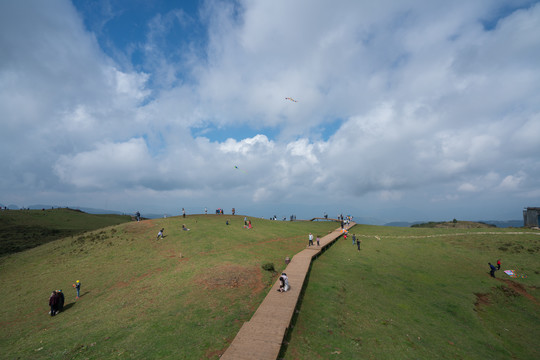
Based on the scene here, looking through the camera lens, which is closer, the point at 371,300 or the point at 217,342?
the point at 217,342

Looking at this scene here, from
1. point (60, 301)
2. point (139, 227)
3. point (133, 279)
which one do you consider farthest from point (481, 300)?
point (139, 227)

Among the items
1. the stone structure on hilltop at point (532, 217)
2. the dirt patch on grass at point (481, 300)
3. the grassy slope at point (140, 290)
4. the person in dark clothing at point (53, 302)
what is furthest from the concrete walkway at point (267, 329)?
the stone structure on hilltop at point (532, 217)

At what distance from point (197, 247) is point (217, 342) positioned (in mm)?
24655

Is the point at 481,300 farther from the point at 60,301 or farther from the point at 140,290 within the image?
the point at 60,301

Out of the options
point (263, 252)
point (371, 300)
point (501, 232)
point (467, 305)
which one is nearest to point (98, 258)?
point (263, 252)

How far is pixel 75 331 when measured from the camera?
730 inches

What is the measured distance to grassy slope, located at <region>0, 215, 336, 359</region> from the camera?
52.2 feet

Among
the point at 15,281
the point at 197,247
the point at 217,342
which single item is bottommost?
the point at 15,281

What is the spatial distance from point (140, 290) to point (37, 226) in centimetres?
7681

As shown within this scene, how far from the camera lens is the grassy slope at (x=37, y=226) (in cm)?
6059

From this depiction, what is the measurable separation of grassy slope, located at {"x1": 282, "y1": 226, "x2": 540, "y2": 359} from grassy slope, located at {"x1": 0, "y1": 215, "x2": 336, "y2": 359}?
18.2ft

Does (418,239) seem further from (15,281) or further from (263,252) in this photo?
(15,281)

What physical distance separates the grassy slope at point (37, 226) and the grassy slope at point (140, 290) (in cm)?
2230

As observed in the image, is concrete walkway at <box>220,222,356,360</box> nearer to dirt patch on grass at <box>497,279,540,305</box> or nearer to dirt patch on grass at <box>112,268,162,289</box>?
dirt patch on grass at <box>112,268,162,289</box>
